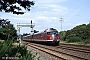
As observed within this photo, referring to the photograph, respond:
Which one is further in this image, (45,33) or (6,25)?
(45,33)

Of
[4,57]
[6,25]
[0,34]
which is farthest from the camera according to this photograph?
[6,25]

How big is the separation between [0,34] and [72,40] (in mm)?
42479

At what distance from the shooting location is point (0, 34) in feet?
36.8

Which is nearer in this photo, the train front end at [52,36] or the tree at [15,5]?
the tree at [15,5]

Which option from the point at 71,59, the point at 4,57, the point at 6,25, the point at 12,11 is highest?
the point at 12,11

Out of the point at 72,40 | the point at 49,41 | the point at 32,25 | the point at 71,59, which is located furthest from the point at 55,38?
the point at 32,25

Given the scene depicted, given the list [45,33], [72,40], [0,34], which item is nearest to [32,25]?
[72,40]

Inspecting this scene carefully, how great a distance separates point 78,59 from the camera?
1520 cm

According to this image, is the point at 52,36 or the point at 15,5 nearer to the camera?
the point at 15,5

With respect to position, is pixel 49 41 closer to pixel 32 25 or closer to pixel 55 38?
pixel 55 38

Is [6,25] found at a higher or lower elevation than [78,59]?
higher

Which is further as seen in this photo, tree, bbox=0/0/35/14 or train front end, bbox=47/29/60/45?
train front end, bbox=47/29/60/45

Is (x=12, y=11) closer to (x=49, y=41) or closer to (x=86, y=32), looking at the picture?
→ (x=49, y=41)

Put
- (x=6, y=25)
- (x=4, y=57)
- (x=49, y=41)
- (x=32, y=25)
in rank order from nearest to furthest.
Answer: (x=4, y=57) < (x=6, y=25) < (x=49, y=41) < (x=32, y=25)
